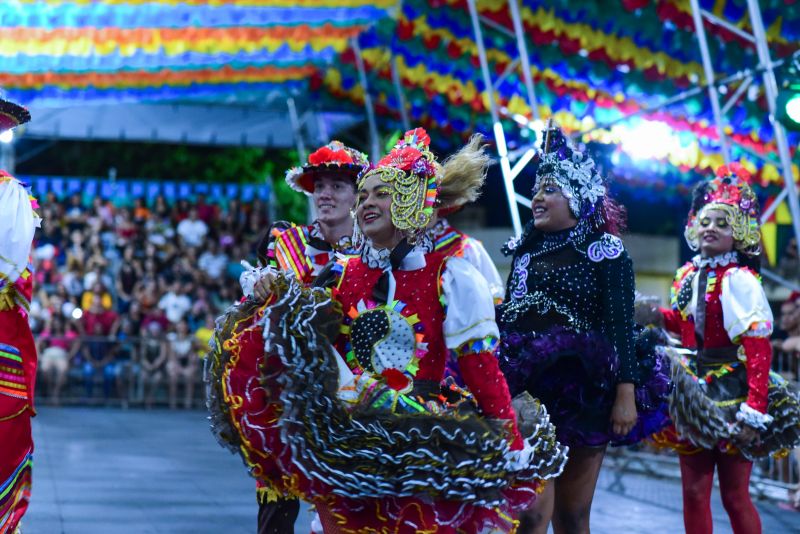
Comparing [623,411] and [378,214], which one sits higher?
[378,214]

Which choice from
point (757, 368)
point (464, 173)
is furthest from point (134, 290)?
point (464, 173)

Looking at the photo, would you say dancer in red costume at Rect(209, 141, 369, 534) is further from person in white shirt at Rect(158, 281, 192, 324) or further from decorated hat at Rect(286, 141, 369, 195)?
person in white shirt at Rect(158, 281, 192, 324)

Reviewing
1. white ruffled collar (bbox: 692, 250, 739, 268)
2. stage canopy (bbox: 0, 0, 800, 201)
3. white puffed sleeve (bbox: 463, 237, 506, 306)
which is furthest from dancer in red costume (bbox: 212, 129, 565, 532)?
stage canopy (bbox: 0, 0, 800, 201)

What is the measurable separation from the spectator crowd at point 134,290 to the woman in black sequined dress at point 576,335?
501 inches

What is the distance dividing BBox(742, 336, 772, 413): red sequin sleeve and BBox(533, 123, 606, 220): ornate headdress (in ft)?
3.86

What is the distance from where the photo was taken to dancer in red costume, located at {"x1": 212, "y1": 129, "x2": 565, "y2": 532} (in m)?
3.68

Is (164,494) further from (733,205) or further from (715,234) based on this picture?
(733,205)

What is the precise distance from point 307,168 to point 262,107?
660 inches

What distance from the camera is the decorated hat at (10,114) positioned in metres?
4.62

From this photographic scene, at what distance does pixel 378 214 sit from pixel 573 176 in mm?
1341

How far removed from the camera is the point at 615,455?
11.4 meters

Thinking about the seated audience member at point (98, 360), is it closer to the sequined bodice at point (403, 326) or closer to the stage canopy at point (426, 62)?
the stage canopy at point (426, 62)

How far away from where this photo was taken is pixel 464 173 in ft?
14.5

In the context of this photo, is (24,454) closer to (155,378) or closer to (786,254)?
(155,378)
